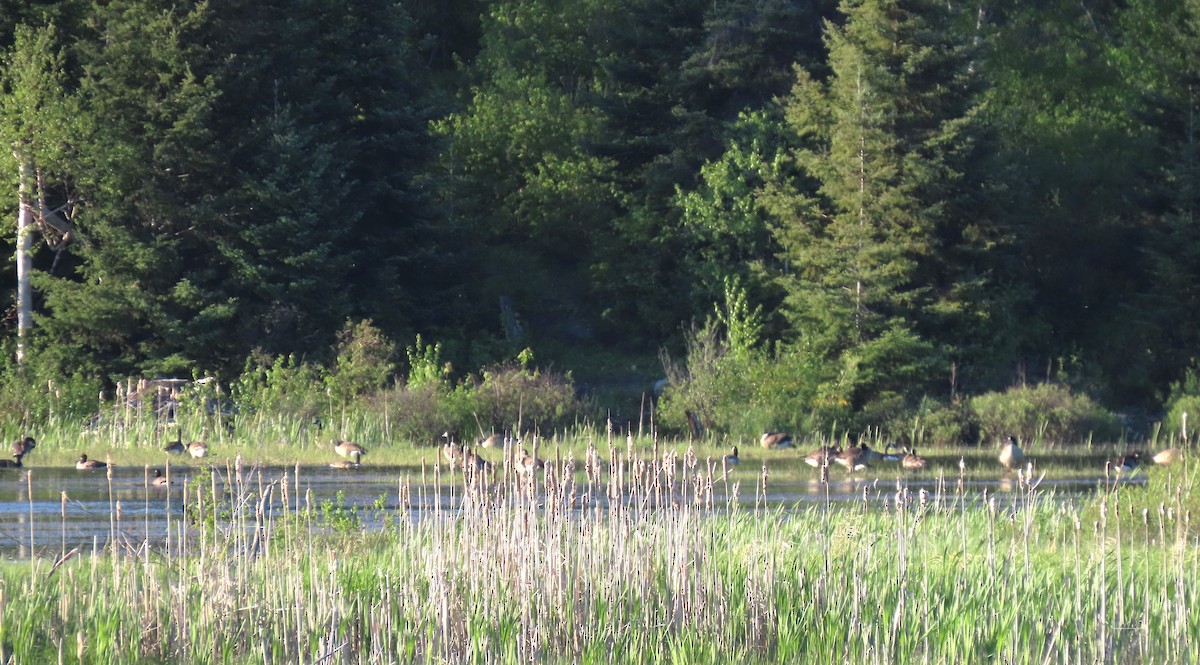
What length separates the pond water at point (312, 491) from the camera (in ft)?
46.4

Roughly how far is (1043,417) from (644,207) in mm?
15076

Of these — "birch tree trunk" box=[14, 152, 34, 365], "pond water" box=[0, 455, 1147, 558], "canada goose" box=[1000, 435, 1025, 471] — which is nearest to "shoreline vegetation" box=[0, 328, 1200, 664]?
"pond water" box=[0, 455, 1147, 558]

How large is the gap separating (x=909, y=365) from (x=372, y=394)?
11918mm

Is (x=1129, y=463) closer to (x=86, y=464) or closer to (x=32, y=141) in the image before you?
(x=86, y=464)

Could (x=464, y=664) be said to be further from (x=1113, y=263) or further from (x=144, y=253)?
(x=1113, y=263)

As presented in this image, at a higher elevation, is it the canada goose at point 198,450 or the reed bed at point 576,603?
the canada goose at point 198,450

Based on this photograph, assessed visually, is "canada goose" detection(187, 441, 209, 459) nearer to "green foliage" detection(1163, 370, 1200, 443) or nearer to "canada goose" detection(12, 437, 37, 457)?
"canada goose" detection(12, 437, 37, 457)

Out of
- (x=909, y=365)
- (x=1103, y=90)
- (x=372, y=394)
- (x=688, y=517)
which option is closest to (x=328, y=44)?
(x=372, y=394)

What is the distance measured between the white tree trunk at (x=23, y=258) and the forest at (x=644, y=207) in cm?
8

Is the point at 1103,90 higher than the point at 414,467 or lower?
higher

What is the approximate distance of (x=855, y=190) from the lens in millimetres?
35531

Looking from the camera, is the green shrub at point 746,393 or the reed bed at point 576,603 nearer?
the reed bed at point 576,603

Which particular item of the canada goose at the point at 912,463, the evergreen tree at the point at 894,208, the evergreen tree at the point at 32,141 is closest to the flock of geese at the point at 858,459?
the canada goose at the point at 912,463

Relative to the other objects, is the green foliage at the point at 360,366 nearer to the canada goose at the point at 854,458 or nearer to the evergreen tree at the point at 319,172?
the evergreen tree at the point at 319,172
